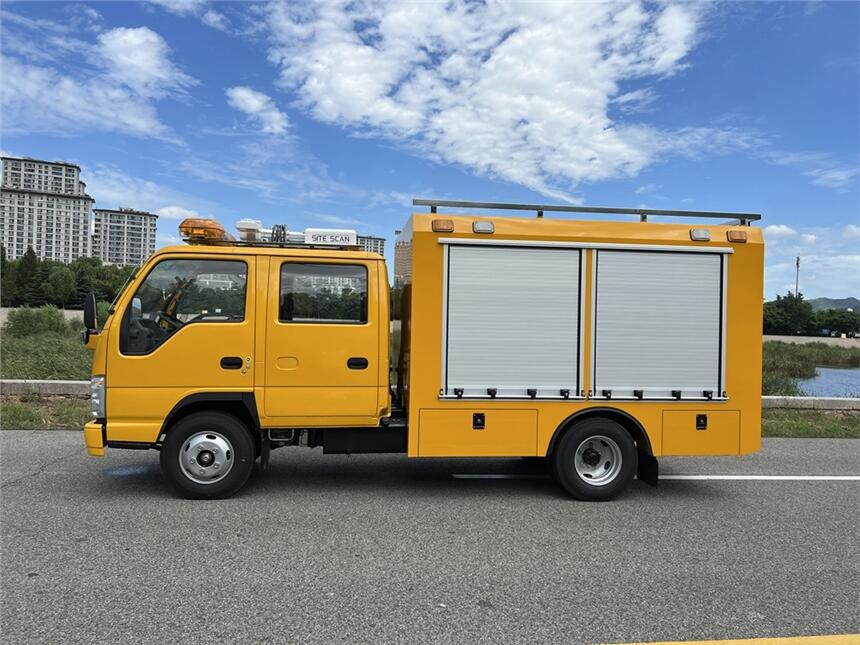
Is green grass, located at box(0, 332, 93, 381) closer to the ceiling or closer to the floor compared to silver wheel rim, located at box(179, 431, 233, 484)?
closer to the ceiling

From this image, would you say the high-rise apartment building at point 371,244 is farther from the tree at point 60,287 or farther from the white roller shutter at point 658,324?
the tree at point 60,287

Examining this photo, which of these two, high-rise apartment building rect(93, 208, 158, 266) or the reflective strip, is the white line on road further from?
high-rise apartment building rect(93, 208, 158, 266)

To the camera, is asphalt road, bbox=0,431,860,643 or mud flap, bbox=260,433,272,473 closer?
asphalt road, bbox=0,431,860,643

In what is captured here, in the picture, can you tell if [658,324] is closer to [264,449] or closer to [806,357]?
[264,449]

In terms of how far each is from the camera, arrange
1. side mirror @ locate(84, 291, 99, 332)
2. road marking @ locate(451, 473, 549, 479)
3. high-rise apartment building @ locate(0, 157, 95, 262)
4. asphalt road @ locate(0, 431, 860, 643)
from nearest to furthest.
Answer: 1. asphalt road @ locate(0, 431, 860, 643)
2. side mirror @ locate(84, 291, 99, 332)
3. road marking @ locate(451, 473, 549, 479)
4. high-rise apartment building @ locate(0, 157, 95, 262)

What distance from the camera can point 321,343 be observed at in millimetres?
5367

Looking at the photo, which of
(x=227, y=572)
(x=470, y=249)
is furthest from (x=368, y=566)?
(x=470, y=249)

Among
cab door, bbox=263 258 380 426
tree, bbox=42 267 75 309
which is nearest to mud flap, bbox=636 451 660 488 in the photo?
cab door, bbox=263 258 380 426

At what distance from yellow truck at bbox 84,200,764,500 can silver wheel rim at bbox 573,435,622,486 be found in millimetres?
14

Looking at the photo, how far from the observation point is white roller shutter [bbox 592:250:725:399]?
560cm

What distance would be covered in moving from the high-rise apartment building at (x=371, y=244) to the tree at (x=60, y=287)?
20.0 meters

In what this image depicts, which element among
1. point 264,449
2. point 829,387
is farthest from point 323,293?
point 829,387

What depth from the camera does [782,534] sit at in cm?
484

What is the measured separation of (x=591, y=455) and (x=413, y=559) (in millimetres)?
2330
